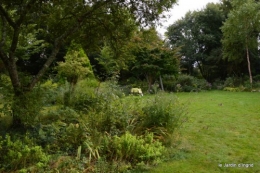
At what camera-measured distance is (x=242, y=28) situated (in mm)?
13211

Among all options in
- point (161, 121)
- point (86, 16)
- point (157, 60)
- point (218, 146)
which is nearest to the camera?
point (218, 146)

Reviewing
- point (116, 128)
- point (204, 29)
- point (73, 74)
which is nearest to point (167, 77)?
point (204, 29)

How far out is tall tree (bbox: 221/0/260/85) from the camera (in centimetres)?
1270

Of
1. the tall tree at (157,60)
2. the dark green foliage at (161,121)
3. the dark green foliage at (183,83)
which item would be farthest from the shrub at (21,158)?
the dark green foliage at (183,83)

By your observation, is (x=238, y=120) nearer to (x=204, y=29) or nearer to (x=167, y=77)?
(x=167, y=77)

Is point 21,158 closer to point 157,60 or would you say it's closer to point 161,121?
point 161,121

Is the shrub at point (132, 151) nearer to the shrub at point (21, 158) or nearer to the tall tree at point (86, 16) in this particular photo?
the shrub at point (21, 158)

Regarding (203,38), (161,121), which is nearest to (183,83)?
(203,38)

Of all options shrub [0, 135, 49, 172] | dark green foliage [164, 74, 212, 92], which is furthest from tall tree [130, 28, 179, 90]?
shrub [0, 135, 49, 172]

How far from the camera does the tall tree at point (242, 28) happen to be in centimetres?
1270

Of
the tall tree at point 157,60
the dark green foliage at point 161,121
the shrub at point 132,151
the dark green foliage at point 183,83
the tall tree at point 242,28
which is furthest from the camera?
the dark green foliage at point 183,83

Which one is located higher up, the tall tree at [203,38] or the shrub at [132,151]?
the tall tree at [203,38]

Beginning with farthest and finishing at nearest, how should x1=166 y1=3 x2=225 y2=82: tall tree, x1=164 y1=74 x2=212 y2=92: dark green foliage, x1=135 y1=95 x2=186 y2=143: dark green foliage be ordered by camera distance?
x1=166 y1=3 x2=225 y2=82: tall tree < x1=164 y1=74 x2=212 y2=92: dark green foliage < x1=135 y1=95 x2=186 y2=143: dark green foliage

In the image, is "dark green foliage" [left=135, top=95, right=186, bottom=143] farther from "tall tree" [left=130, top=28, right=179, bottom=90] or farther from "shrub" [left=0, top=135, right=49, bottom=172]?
"tall tree" [left=130, top=28, right=179, bottom=90]
